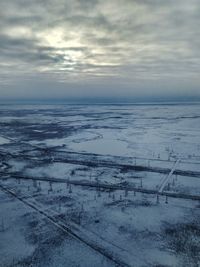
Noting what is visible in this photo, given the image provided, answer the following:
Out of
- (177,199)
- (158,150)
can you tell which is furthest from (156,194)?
(158,150)

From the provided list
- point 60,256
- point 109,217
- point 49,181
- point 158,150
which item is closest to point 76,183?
point 49,181

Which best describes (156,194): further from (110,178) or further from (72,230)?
(72,230)

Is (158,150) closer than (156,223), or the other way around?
(156,223)

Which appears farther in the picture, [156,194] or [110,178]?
[110,178]

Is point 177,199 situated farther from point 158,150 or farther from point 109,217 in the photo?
point 158,150

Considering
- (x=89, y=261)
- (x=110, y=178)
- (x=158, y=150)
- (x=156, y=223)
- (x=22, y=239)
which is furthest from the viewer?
(x=158, y=150)

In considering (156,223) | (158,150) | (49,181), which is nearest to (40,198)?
(49,181)

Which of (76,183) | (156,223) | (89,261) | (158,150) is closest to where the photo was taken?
(89,261)

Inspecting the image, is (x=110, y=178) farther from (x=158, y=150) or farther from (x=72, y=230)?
(x=158, y=150)

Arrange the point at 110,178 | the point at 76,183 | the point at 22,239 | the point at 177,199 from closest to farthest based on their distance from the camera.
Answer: the point at 22,239
the point at 177,199
the point at 76,183
the point at 110,178
